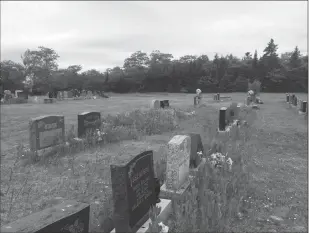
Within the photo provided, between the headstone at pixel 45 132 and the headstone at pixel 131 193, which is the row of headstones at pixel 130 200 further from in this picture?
the headstone at pixel 45 132

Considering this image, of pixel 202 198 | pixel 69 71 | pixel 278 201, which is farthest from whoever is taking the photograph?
pixel 69 71

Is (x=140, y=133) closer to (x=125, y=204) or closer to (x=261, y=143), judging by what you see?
(x=261, y=143)

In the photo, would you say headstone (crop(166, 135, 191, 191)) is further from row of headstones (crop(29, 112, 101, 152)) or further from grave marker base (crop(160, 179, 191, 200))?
row of headstones (crop(29, 112, 101, 152))

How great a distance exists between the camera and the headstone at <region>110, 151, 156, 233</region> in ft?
12.2

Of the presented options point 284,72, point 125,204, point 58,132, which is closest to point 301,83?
point 284,72

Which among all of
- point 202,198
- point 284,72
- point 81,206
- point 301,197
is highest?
point 284,72

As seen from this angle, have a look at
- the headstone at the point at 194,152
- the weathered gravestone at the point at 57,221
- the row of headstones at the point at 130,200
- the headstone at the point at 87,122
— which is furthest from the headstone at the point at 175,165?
the headstone at the point at 87,122

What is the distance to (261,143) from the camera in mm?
10281

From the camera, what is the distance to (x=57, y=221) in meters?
2.71

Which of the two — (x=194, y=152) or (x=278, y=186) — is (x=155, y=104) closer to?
(x=194, y=152)

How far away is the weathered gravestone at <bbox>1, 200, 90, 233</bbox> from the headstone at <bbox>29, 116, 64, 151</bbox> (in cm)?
577

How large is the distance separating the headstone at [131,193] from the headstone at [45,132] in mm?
5188

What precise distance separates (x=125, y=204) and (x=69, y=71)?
5531 cm

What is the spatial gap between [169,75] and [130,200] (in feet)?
175
